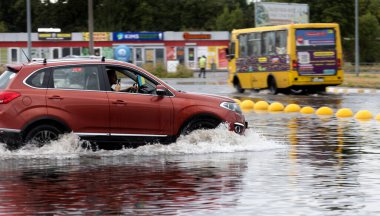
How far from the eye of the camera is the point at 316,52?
3772cm

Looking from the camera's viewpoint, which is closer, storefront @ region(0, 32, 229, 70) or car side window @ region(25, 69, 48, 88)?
car side window @ region(25, 69, 48, 88)

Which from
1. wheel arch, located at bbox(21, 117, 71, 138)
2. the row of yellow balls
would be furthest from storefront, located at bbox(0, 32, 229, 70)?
wheel arch, located at bbox(21, 117, 71, 138)

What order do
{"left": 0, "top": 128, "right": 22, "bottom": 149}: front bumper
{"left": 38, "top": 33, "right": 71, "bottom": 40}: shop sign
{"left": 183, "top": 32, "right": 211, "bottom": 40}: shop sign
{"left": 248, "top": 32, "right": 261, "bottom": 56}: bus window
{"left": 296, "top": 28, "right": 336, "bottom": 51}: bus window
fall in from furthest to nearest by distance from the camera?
1. {"left": 183, "top": 32, "right": 211, "bottom": 40}: shop sign
2. {"left": 38, "top": 33, "right": 71, "bottom": 40}: shop sign
3. {"left": 248, "top": 32, "right": 261, "bottom": 56}: bus window
4. {"left": 296, "top": 28, "right": 336, "bottom": 51}: bus window
5. {"left": 0, "top": 128, "right": 22, "bottom": 149}: front bumper

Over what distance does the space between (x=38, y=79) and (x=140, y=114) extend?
5.61 ft

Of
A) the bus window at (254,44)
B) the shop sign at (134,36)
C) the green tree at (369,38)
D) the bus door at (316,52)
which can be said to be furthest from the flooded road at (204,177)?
the green tree at (369,38)

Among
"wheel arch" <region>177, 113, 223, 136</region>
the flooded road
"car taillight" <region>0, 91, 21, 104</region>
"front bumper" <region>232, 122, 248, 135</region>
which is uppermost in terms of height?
"car taillight" <region>0, 91, 21, 104</region>

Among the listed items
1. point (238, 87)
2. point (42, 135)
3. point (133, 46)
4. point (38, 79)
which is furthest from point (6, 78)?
point (133, 46)

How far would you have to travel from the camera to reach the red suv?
Result: 1448 centimetres

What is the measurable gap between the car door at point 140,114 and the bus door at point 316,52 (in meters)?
22.7

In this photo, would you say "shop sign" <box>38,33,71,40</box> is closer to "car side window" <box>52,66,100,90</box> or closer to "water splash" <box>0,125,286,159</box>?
"water splash" <box>0,125,286,159</box>

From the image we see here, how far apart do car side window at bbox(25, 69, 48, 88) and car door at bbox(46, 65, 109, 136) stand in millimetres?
99

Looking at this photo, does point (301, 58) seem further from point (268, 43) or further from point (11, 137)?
point (11, 137)

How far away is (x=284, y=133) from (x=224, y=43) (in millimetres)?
68503

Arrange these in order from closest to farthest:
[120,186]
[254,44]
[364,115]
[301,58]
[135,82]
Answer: [120,186], [135,82], [364,115], [301,58], [254,44]
